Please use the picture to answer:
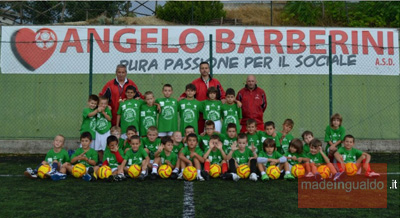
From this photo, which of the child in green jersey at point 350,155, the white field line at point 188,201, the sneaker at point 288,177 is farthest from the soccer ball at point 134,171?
the child in green jersey at point 350,155

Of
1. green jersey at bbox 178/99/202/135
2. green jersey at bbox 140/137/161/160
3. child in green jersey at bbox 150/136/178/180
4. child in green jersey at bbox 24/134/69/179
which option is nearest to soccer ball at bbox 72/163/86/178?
child in green jersey at bbox 24/134/69/179

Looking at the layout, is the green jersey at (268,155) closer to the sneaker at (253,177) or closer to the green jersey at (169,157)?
the sneaker at (253,177)

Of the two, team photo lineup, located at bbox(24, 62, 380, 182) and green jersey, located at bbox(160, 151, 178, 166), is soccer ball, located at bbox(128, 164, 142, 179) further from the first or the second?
green jersey, located at bbox(160, 151, 178, 166)

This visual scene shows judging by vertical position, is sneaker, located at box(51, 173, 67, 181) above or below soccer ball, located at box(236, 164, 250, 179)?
below

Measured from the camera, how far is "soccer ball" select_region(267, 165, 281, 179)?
5.71 metres

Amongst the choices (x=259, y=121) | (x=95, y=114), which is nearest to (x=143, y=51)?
(x=95, y=114)

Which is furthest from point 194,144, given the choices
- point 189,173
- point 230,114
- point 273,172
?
point 273,172

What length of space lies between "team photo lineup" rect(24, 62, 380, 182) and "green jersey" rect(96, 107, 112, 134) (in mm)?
17

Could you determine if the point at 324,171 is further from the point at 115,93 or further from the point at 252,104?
the point at 115,93

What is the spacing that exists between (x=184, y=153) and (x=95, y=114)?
1727 millimetres

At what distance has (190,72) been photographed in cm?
928

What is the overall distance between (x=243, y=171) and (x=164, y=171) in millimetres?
1197

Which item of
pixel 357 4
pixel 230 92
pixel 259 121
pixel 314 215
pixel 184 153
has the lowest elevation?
pixel 314 215

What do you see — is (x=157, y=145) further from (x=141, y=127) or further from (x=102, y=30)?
(x=102, y=30)
